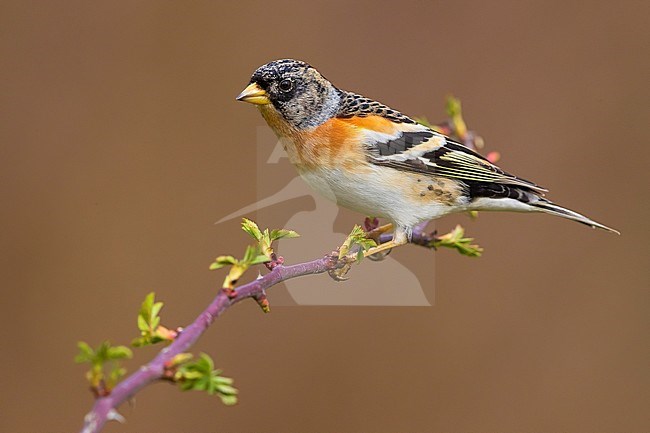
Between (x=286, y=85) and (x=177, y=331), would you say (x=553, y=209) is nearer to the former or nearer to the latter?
(x=286, y=85)

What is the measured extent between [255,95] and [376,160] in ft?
1.51

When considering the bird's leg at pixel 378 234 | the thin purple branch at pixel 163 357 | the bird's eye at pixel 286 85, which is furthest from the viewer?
the bird's leg at pixel 378 234

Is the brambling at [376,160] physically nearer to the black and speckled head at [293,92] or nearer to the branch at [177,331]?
the black and speckled head at [293,92]

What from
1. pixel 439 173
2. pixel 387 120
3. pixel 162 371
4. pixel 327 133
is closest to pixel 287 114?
pixel 327 133

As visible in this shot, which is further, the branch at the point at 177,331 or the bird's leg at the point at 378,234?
the bird's leg at the point at 378,234

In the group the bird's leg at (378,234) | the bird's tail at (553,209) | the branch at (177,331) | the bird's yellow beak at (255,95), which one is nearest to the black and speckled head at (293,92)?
the bird's yellow beak at (255,95)

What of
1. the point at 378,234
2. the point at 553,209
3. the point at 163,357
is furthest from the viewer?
the point at 378,234

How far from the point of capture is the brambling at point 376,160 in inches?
96.1

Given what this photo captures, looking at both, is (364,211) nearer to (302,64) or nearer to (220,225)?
(302,64)

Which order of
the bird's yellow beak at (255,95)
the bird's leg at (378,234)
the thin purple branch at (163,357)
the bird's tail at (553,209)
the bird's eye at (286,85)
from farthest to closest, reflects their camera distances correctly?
the bird's leg at (378,234) → the bird's tail at (553,209) → the bird's eye at (286,85) → the bird's yellow beak at (255,95) → the thin purple branch at (163,357)

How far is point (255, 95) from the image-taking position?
93.9 inches

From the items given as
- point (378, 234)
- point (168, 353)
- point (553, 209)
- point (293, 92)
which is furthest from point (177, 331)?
point (553, 209)

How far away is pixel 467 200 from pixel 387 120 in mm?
402

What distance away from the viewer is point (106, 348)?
1.12 metres
